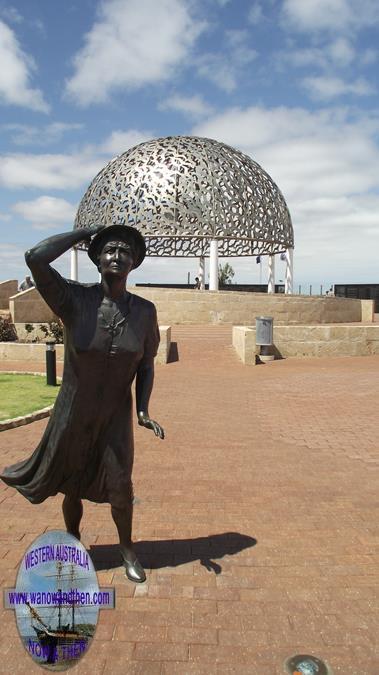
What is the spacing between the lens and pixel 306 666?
7.48 feet

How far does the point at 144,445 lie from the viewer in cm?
594

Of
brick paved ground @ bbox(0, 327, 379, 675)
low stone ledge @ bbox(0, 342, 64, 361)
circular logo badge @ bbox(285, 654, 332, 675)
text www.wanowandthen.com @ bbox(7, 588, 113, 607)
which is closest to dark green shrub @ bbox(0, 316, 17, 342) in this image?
low stone ledge @ bbox(0, 342, 64, 361)

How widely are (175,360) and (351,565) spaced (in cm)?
1025

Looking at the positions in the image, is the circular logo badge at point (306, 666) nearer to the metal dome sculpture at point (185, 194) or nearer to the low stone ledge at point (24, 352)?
the low stone ledge at point (24, 352)

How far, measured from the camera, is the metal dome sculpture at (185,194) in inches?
1009

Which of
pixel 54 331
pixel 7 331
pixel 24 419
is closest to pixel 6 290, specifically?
pixel 7 331

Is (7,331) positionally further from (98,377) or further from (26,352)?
(98,377)

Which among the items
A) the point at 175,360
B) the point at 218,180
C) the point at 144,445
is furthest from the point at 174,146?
the point at 144,445

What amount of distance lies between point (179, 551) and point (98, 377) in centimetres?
153

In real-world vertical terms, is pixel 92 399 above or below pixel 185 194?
below

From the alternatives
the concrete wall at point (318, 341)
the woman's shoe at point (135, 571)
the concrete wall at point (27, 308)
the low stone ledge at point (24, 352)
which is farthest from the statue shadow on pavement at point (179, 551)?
the concrete wall at point (27, 308)

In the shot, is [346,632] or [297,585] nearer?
[346,632]

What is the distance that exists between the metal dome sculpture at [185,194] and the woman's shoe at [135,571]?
76.2 feet

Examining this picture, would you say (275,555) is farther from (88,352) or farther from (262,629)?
(88,352)
